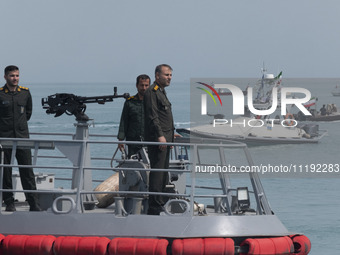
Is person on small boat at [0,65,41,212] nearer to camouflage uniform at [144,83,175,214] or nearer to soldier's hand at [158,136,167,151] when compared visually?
camouflage uniform at [144,83,175,214]

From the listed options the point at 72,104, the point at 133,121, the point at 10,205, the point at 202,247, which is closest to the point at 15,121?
the point at 72,104

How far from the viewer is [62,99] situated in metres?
10.1

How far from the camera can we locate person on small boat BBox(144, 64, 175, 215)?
30.6 feet

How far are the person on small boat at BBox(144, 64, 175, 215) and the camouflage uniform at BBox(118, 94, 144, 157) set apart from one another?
3.61 feet

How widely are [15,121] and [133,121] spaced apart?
62.5 inches

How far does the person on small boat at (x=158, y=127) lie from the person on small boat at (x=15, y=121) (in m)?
1.52

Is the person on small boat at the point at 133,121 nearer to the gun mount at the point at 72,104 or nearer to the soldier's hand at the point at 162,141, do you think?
the gun mount at the point at 72,104

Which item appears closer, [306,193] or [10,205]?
[10,205]

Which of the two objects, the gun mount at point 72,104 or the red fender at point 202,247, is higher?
the gun mount at point 72,104

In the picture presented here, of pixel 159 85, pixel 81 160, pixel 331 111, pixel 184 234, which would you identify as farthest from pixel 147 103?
pixel 331 111

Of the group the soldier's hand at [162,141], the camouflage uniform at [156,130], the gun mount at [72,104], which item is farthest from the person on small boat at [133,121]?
the soldier's hand at [162,141]

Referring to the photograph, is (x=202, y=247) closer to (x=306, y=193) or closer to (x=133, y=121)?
(x=133, y=121)

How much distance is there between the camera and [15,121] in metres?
9.91

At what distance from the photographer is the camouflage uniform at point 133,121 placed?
10.6 m
